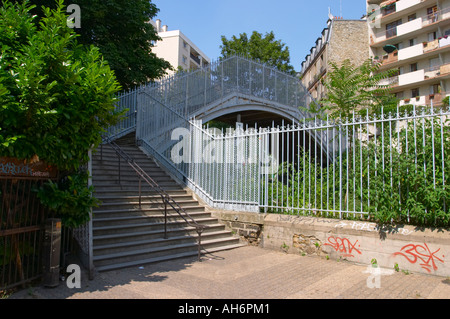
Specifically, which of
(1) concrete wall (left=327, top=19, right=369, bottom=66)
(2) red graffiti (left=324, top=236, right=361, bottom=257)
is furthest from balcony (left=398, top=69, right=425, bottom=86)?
(2) red graffiti (left=324, top=236, right=361, bottom=257)

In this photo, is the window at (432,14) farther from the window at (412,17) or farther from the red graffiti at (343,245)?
the red graffiti at (343,245)

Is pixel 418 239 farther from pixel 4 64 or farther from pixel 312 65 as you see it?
pixel 312 65

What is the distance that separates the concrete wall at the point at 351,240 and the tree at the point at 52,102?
13.8 ft

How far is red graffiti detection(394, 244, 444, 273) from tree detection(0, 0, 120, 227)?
5.39 m

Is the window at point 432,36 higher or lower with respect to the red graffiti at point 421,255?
higher

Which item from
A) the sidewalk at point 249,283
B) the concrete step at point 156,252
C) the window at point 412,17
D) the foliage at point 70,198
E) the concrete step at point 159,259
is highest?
the window at point 412,17

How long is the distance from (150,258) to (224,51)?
26.1 m

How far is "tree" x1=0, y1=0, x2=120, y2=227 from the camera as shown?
4.12 metres

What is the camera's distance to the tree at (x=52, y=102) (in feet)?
13.5

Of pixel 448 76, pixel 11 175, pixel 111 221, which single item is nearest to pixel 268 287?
pixel 111 221

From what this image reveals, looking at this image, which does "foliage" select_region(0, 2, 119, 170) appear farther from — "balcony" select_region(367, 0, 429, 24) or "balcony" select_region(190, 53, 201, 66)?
"balcony" select_region(190, 53, 201, 66)

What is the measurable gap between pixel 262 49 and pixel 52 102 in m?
26.4

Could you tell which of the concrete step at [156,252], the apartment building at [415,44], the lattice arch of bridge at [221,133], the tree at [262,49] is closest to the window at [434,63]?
the apartment building at [415,44]

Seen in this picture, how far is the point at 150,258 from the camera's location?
6426 mm
